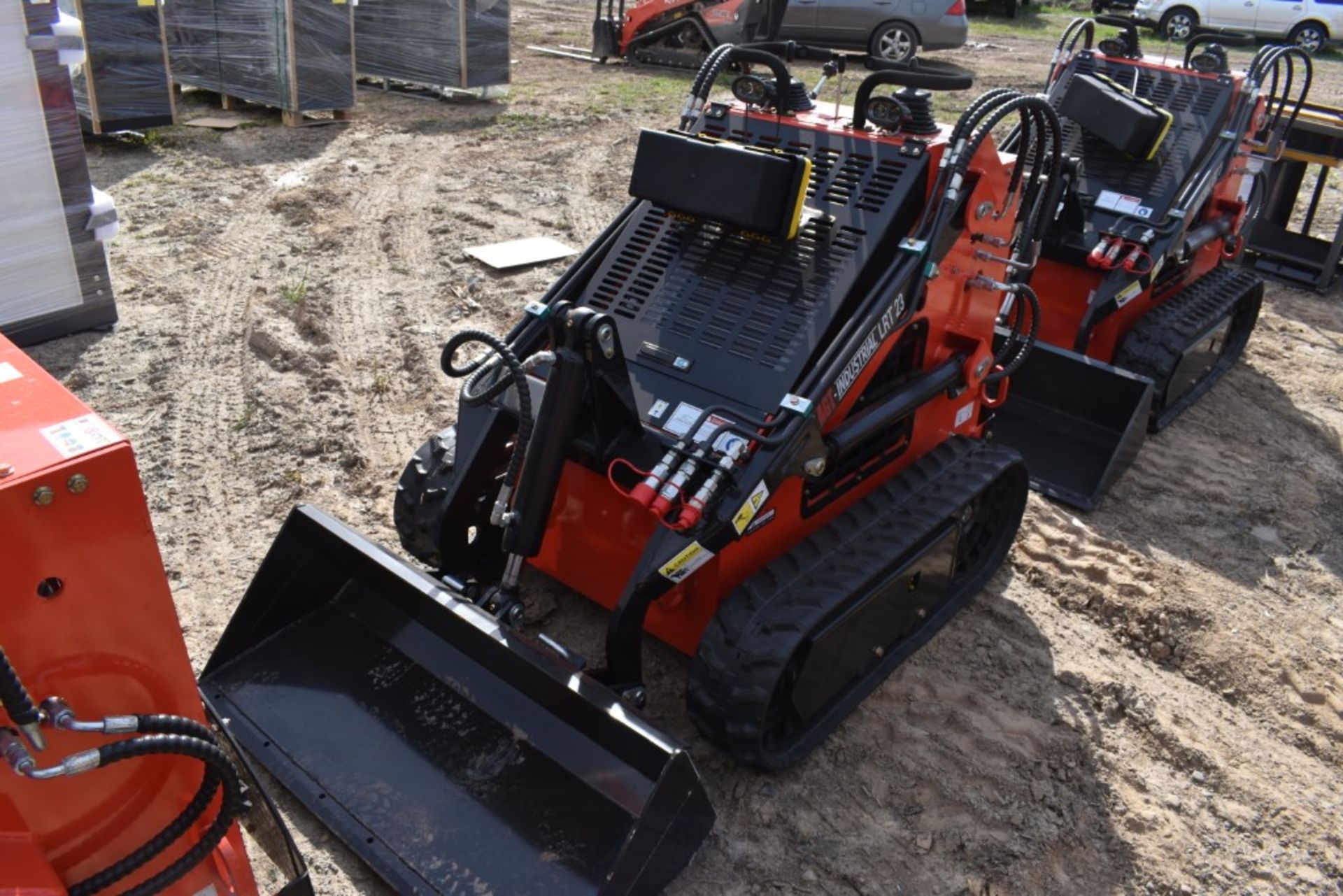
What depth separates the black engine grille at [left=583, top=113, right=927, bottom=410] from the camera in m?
3.71

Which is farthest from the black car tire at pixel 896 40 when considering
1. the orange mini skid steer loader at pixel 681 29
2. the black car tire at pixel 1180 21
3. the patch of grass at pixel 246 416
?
the patch of grass at pixel 246 416

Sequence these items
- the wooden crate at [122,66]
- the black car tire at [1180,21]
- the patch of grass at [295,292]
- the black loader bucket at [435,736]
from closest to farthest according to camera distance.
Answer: the black loader bucket at [435,736] → the patch of grass at [295,292] → the wooden crate at [122,66] → the black car tire at [1180,21]

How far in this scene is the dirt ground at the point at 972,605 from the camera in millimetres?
3438

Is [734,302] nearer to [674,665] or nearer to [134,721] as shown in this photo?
[674,665]

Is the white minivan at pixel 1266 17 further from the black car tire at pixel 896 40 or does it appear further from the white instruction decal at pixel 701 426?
the white instruction decal at pixel 701 426

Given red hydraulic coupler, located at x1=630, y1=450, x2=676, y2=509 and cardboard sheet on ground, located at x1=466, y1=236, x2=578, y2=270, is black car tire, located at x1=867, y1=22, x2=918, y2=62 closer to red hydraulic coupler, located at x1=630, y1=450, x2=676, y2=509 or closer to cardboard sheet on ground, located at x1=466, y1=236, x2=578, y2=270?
cardboard sheet on ground, located at x1=466, y1=236, x2=578, y2=270

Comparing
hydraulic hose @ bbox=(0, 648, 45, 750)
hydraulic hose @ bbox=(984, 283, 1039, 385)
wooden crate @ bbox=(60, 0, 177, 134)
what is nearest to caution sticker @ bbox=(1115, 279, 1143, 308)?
hydraulic hose @ bbox=(984, 283, 1039, 385)

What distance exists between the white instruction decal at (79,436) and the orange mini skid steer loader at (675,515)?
1200 millimetres

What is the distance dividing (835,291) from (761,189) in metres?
0.42

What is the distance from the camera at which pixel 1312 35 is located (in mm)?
19281

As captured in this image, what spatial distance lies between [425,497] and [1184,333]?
426 centimetres

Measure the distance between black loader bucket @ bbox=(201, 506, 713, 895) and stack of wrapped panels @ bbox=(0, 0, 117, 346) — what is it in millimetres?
3407

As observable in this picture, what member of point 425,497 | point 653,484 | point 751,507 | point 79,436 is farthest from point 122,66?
point 79,436

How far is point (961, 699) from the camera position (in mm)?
3973
